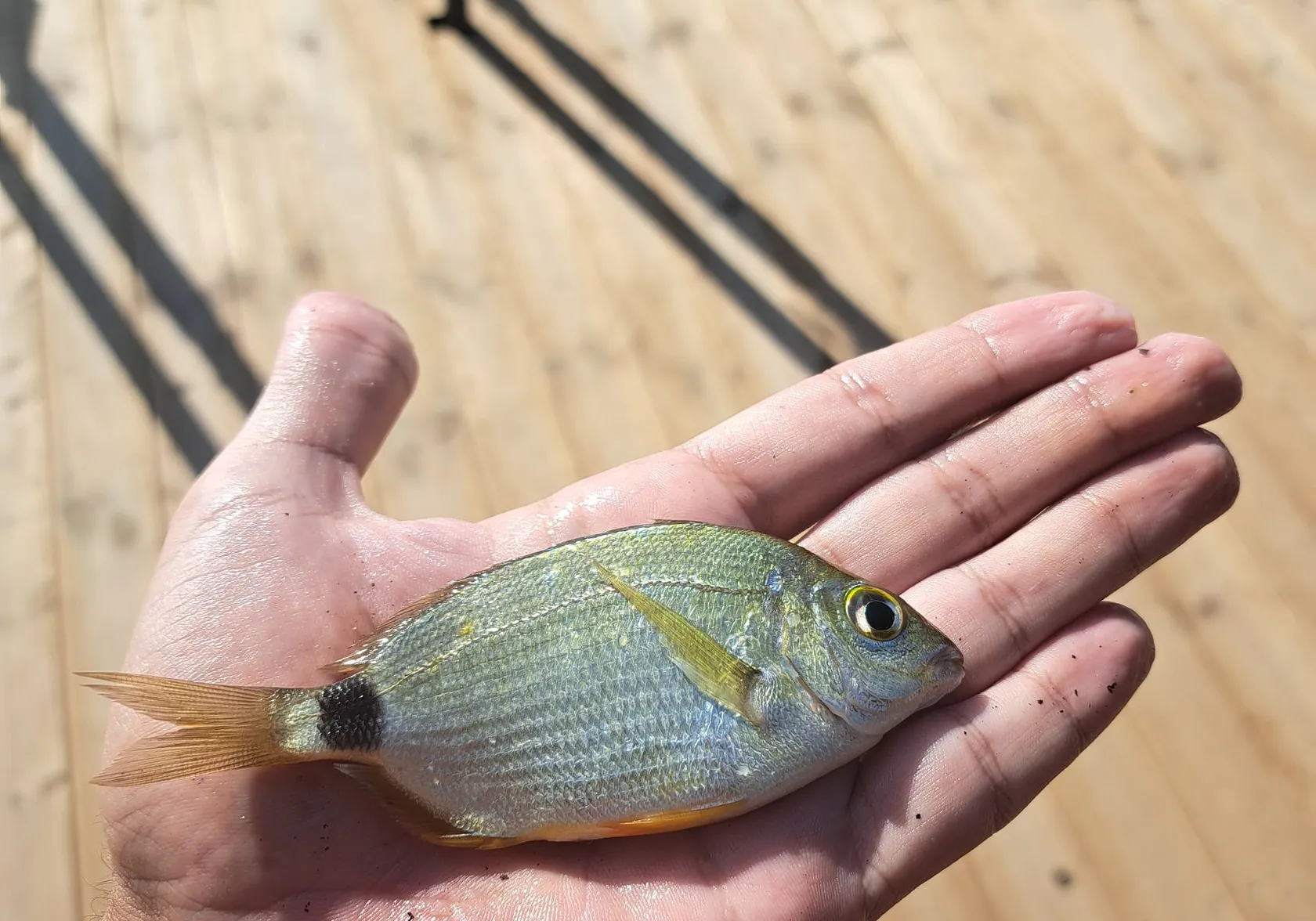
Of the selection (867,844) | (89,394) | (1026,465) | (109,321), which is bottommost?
(89,394)

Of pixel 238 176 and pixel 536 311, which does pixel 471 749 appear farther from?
pixel 238 176

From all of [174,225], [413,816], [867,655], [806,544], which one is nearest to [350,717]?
[413,816]

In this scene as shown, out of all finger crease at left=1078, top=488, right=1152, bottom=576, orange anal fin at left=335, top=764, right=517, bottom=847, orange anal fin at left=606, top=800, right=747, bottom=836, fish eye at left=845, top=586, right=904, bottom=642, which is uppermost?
finger crease at left=1078, top=488, right=1152, bottom=576

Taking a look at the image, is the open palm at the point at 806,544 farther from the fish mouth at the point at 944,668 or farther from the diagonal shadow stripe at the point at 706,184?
the diagonal shadow stripe at the point at 706,184

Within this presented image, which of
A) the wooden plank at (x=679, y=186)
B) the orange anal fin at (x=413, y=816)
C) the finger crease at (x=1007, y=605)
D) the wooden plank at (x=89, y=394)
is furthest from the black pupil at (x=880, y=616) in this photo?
the wooden plank at (x=89, y=394)

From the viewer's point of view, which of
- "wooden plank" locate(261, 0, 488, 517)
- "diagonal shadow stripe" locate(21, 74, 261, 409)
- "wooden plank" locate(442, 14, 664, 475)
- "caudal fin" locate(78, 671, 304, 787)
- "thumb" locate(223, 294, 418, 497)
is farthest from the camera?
"diagonal shadow stripe" locate(21, 74, 261, 409)

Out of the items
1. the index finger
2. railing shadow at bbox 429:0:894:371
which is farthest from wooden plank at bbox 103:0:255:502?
the index finger

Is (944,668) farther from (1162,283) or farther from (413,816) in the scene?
(1162,283)

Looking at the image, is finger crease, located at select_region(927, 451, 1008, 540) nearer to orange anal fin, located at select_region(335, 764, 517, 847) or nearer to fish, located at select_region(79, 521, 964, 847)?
fish, located at select_region(79, 521, 964, 847)
